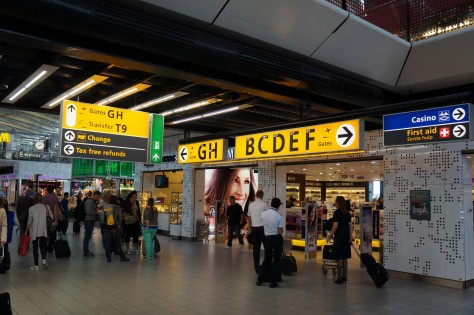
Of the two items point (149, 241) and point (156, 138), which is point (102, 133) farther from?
point (149, 241)

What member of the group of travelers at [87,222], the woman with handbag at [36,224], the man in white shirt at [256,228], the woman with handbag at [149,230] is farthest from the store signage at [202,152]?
the woman with handbag at [36,224]

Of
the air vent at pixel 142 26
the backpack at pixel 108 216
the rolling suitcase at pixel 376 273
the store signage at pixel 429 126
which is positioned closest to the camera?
the air vent at pixel 142 26

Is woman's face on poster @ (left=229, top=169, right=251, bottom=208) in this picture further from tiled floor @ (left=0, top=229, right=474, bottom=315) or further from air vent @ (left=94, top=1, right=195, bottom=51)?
air vent @ (left=94, top=1, right=195, bottom=51)

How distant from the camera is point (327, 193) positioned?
68.6ft

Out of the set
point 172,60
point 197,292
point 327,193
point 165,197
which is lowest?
point 197,292

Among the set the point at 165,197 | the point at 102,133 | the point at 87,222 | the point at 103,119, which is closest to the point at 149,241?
the point at 87,222

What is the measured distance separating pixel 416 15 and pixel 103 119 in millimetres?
5915

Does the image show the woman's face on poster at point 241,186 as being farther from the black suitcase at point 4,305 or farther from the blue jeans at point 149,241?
the black suitcase at point 4,305

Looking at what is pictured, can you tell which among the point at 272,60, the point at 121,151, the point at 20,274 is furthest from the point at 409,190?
the point at 20,274

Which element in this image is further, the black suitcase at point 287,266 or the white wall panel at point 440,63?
the black suitcase at point 287,266

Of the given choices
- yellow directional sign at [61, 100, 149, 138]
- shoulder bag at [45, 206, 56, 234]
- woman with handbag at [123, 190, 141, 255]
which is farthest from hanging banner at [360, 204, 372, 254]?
shoulder bag at [45, 206, 56, 234]

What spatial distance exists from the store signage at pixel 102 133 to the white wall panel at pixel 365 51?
3439 millimetres

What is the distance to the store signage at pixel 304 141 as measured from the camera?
7160 mm

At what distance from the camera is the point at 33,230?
25.7 ft
